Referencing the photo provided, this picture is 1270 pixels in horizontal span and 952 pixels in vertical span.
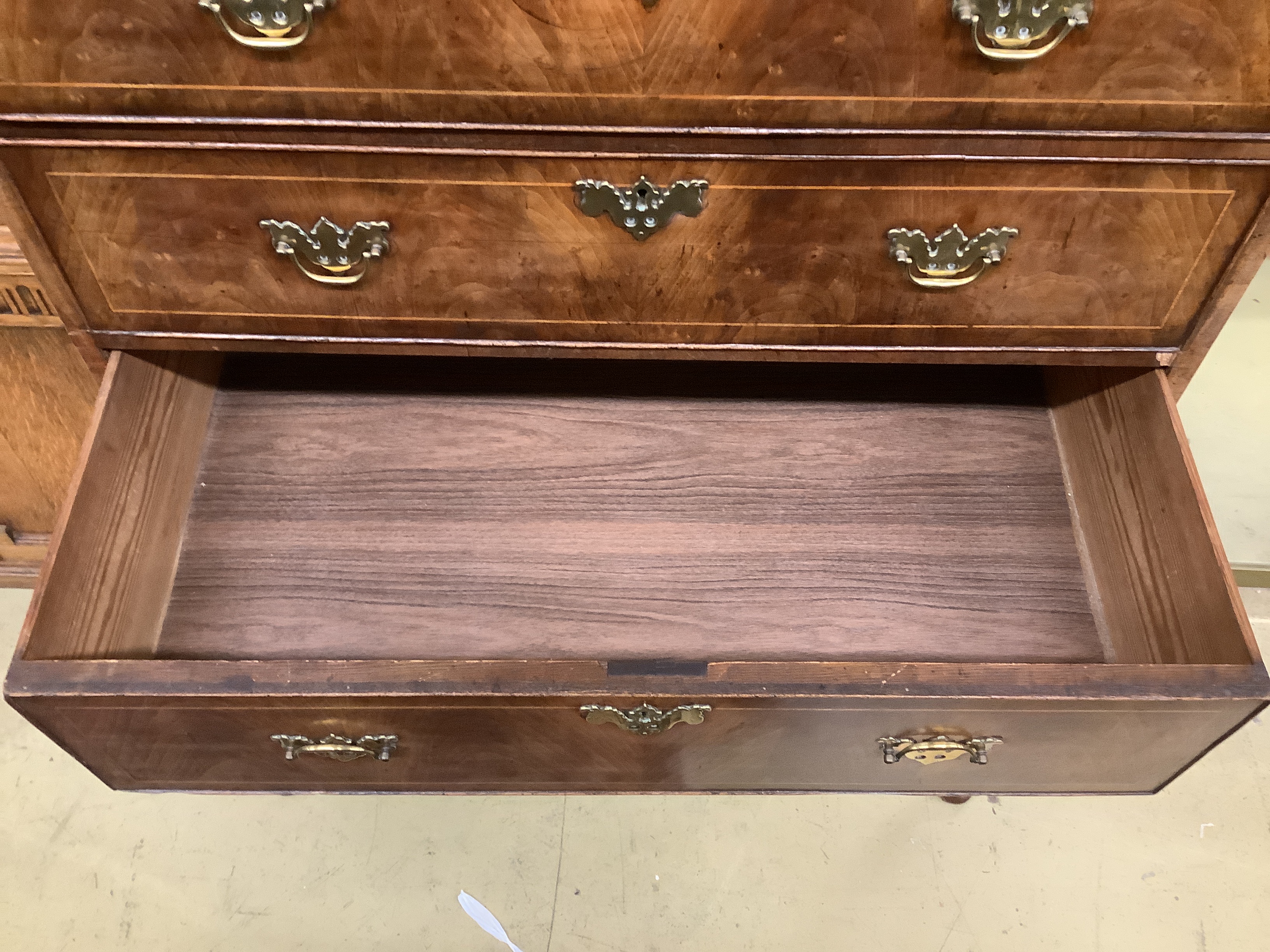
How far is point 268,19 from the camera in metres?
0.63

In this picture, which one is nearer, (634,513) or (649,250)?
(649,250)

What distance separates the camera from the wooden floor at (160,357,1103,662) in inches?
37.9

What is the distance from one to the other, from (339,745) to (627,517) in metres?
0.38

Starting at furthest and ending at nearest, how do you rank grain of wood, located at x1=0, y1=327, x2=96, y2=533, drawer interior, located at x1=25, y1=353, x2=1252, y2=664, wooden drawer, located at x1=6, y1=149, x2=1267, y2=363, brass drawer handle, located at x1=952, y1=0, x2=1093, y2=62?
grain of wood, located at x1=0, y1=327, x2=96, y2=533 < drawer interior, located at x1=25, y1=353, x2=1252, y2=664 < wooden drawer, located at x1=6, y1=149, x2=1267, y2=363 < brass drawer handle, located at x1=952, y1=0, x2=1093, y2=62

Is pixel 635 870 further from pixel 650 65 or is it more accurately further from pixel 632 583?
pixel 650 65

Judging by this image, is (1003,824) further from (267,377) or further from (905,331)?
(267,377)

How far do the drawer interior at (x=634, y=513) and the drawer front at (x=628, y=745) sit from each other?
97mm

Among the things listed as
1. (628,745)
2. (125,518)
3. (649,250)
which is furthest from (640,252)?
(125,518)

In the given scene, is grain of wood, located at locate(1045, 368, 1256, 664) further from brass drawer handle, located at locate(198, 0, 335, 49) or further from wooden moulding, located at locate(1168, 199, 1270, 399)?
brass drawer handle, located at locate(198, 0, 335, 49)

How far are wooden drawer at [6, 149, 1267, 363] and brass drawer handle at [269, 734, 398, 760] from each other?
353 millimetres

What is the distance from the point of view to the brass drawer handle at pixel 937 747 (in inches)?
32.4

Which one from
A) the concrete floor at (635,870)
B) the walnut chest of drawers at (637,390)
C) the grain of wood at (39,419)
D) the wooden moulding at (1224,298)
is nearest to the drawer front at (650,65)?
the walnut chest of drawers at (637,390)

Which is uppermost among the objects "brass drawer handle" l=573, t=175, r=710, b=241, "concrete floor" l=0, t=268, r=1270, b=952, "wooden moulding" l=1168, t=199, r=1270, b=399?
"brass drawer handle" l=573, t=175, r=710, b=241

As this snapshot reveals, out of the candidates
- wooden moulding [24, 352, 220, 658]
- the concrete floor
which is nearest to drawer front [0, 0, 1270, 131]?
wooden moulding [24, 352, 220, 658]
